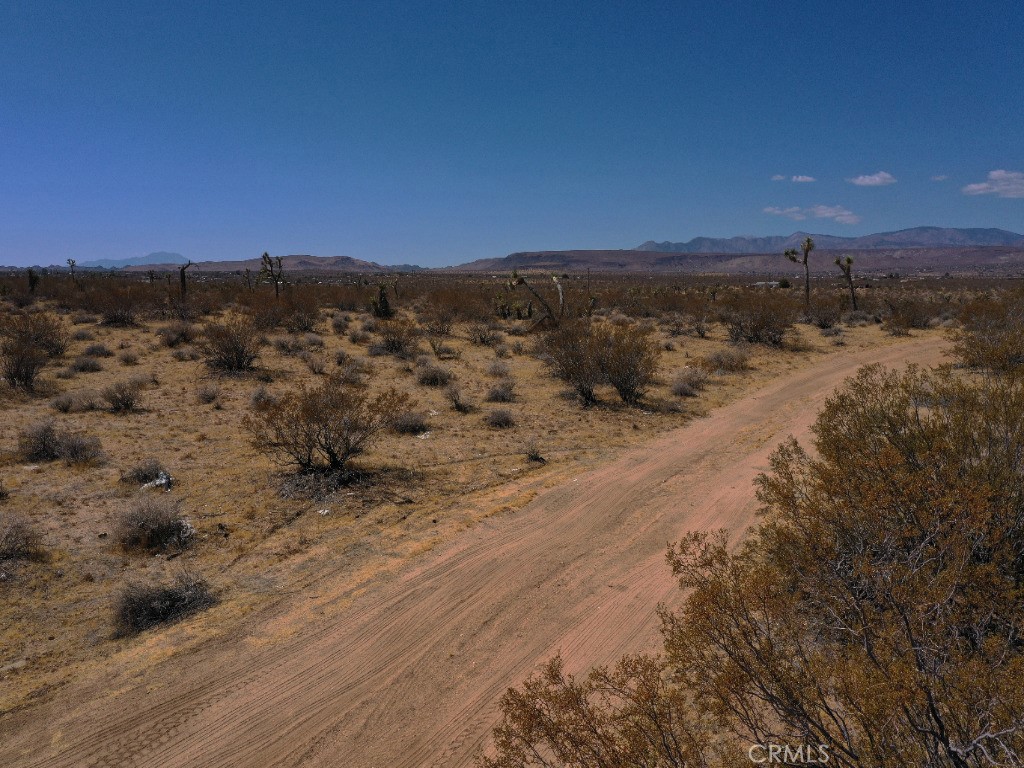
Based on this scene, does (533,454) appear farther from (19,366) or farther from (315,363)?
(19,366)

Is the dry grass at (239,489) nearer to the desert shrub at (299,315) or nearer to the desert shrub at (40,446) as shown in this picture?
the desert shrub at (40,446)

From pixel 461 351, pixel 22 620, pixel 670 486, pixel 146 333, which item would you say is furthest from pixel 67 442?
pixel 146 333

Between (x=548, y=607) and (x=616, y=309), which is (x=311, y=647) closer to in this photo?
(x=548, y=607)

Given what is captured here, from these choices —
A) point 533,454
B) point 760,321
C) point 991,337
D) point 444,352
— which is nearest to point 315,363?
point 444,352

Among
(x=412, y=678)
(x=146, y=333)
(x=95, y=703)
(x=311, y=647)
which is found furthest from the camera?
(x=146, y=333)

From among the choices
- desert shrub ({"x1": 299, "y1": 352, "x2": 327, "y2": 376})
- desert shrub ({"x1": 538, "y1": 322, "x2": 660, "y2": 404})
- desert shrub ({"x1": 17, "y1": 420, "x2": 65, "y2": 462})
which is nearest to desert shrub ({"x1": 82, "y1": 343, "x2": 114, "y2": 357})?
desert shrub ({"x1": 299, "y1": 352, "x2": 327, "y2": 376})

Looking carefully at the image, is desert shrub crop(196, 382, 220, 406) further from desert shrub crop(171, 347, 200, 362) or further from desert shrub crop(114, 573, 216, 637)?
desert shrub crop(114, 573, 216, 637)

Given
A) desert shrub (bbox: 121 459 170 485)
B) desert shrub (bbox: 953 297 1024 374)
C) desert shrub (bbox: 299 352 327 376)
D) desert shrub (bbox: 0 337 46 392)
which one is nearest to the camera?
desert shrub (bbox: 953 297 1024 374)

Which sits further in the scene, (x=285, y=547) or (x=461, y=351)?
(x=461, y=351)
